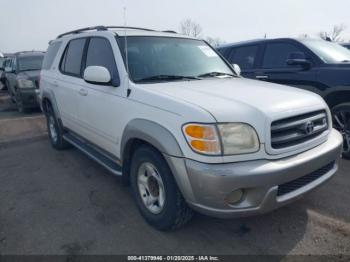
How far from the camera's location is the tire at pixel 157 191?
8.41 feet

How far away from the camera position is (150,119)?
265cm

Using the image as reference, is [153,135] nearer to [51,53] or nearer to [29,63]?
[51,53]

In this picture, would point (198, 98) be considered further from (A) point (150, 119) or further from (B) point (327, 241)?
(B) point (327, 241)

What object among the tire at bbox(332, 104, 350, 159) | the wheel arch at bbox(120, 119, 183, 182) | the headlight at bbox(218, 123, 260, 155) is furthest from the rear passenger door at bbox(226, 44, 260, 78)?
the headlight at bbox(218, 123, 260, 155)

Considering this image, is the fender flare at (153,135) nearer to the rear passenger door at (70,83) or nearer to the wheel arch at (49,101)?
the rear passenger door at (70,83)

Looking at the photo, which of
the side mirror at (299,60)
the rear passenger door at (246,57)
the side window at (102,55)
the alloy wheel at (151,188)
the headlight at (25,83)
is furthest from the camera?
the headlight at (25,83)

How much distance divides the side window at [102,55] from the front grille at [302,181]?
196 centimetres

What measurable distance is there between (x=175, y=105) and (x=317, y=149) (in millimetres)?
1361

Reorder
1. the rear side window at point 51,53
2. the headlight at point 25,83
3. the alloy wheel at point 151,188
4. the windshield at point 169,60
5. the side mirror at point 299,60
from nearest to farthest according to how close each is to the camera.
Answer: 1. the alloy wheel at point 151,188
2. the windshield at point 169,60
3. the side mirror at point 299,60
4. the rear side window at point 51,53
5. the headlight at point 25,83

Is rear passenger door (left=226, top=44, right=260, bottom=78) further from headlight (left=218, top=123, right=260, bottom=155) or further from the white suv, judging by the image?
headlight (left=218, top=123, right=260, bottom=155)

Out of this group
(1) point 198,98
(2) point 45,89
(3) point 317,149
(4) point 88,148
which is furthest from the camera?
(2) point 45,89

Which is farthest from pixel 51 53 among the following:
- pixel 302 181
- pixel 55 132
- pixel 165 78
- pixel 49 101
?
pixel 302 181

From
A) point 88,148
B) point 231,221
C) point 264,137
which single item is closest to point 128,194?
point 88,148

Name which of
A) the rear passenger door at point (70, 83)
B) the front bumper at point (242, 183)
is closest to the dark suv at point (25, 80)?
the rear passenger door at point (70, 83)
